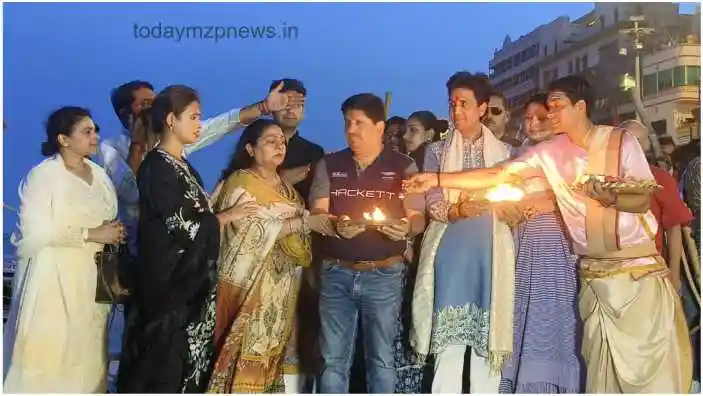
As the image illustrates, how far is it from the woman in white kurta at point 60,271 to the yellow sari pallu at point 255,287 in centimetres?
49

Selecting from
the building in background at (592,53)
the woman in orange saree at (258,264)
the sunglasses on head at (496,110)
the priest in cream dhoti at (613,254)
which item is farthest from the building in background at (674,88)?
the woman in orange saree at (258,264)

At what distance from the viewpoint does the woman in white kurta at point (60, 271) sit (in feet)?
11.9

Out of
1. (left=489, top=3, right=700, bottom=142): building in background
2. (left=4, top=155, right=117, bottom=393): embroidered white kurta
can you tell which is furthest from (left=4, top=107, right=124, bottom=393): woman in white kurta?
(left=489, top=3, right=700, bottom=142): building in background

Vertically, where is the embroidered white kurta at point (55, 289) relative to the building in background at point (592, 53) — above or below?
below

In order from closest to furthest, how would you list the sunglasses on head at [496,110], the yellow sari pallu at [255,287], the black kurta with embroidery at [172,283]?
the black kurta with embroidery at [172,283] < the yellow sari pallu at [255,287] < the sunglasses on head at [496,110]

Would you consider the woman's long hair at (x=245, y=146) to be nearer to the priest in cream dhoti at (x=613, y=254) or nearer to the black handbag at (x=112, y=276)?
the black handbag at (x=112, y=276)

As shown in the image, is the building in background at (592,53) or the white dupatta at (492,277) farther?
the building in background at (592,53)

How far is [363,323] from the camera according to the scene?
3654 millimetres

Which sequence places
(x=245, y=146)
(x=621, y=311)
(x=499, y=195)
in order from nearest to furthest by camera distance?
(x=621, y=311) < (x=499, y=195) < (x=245, y=146)

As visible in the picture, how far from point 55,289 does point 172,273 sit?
1.58 feet

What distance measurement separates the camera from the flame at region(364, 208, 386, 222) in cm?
364

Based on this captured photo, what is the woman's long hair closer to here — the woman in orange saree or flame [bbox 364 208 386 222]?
the woman in orange saree

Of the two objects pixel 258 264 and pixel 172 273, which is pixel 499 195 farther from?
pixel 172 273

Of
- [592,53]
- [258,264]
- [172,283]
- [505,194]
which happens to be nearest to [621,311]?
[505,194]
